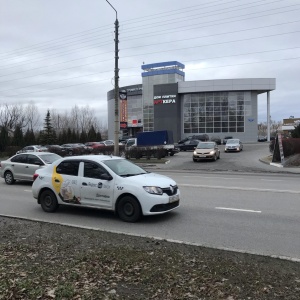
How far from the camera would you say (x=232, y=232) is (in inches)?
278

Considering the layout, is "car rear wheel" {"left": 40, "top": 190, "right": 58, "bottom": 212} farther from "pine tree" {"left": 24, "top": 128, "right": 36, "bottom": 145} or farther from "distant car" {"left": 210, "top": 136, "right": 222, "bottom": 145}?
"pine tree" {"left": 24, "top": 128, "right": 36, "bottom": 145}

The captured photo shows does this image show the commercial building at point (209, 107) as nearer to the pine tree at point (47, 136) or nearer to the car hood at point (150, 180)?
the pine tree at point (47, 136)

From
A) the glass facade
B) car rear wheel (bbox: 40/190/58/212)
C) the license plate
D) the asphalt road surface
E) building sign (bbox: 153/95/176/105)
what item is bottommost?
the asphalt road surface

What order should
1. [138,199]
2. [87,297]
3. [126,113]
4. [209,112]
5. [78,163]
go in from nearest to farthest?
[87,297] → [138,199] → [78,163] → [209,112] → [126,113]

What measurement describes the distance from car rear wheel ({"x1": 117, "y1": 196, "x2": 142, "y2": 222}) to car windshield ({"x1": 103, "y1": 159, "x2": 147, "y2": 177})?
0.65 metres

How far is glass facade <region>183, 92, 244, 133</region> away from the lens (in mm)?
65875

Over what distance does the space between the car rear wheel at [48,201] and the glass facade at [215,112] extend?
59.3m

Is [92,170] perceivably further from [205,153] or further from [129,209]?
[205,153]

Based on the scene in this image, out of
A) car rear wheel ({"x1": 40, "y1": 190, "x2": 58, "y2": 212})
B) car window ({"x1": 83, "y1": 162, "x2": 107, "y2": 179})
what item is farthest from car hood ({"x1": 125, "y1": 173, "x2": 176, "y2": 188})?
car rear wheel ({"x1": 40, "y1": 190, "x2": 58, "y2": 212})

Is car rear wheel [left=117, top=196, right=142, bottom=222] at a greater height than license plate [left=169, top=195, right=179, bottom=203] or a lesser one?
lesser

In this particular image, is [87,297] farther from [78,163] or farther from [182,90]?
[182,90]

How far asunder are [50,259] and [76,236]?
1.37 metres

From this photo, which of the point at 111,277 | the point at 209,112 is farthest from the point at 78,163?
the point at 209,112

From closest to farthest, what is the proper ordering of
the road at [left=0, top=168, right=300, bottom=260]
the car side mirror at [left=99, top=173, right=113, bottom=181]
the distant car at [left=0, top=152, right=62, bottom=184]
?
the road at [left=0, top=168, right=300, bottom=260] → the car side mirror at [left=99, top=173, right=113, bottom=181] → the distant car at [left=0, top=152, right=62, bottom=184]
